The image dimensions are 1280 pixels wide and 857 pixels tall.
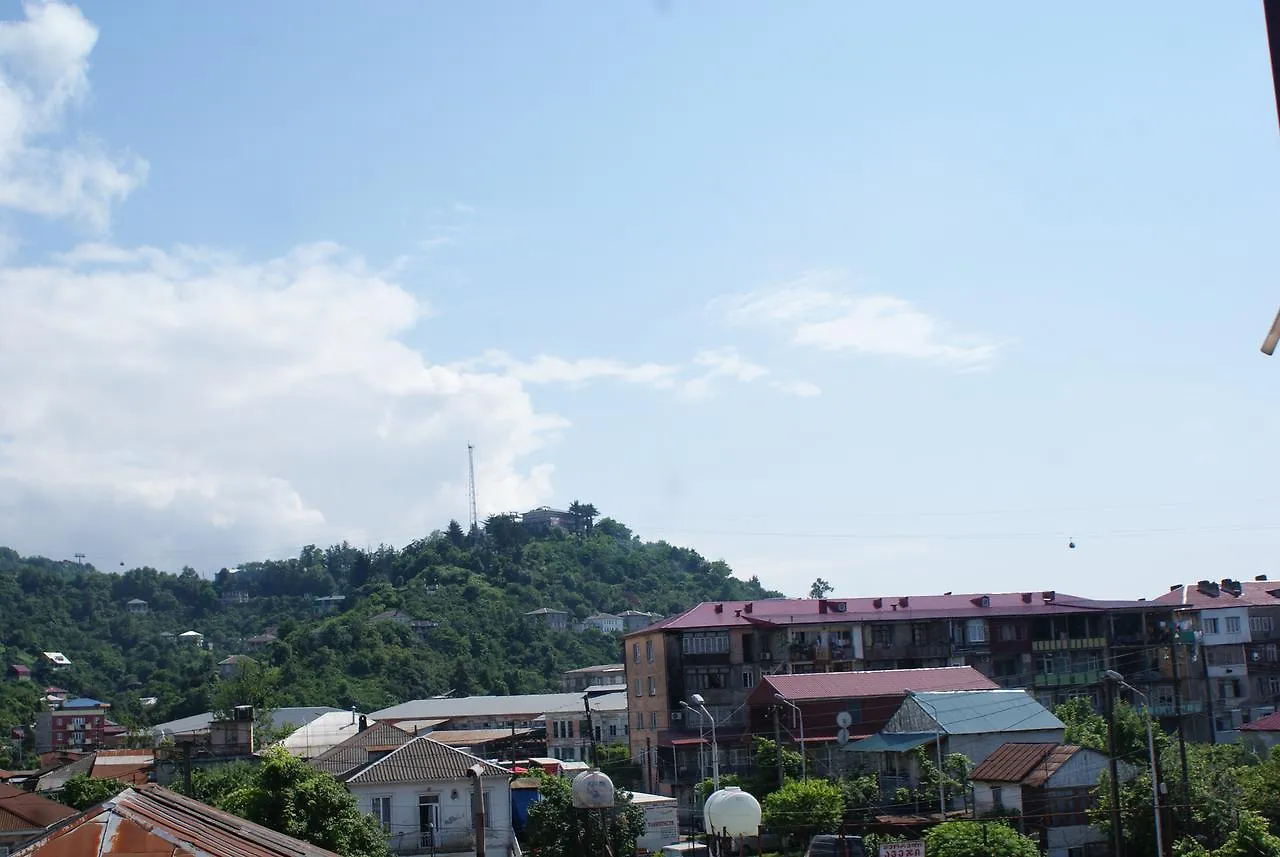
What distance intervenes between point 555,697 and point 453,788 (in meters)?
51.3

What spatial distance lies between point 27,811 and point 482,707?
53401mm

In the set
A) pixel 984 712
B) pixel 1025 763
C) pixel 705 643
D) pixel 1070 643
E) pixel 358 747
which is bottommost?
pixel 358 747

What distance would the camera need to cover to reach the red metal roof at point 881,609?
6650cm

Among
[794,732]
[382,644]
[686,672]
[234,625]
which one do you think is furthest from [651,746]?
[234,625]

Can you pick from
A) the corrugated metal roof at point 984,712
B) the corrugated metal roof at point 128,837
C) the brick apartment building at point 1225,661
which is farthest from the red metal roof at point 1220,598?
the corrugated metal roof at point 128,837

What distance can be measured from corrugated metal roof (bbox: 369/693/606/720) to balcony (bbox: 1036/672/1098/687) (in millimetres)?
30976

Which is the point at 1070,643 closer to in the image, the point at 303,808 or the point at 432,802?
the point at 432,802

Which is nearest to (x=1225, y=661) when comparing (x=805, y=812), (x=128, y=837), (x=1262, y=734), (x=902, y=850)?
(x=1262, y=734)

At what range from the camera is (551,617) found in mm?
141125

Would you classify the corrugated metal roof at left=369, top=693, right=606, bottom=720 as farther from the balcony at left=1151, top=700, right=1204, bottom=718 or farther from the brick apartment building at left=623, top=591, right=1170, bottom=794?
the balcony at left=1151, top=700, right=1204, bottom=718

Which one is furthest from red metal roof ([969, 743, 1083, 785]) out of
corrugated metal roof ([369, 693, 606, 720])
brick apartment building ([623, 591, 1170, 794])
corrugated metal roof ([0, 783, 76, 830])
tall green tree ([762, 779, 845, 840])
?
corrugated metal roof ([369, 693, 606, 720])

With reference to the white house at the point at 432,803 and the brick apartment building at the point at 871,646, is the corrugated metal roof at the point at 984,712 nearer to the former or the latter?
the brick apartment building at the point at 871,646

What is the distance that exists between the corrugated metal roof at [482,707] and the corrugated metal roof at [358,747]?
812 inches

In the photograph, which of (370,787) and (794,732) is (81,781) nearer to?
(370,787)
